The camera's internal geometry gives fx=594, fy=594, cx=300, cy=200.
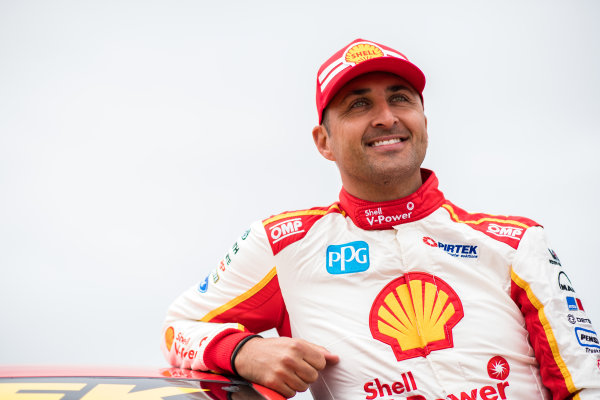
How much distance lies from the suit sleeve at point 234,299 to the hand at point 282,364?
27cm

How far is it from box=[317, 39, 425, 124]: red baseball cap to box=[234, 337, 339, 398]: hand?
979 millimetres

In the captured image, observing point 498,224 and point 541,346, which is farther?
point 498,224

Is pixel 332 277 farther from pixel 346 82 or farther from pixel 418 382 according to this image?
pixel 346 82

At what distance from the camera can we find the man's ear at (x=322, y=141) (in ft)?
8.21

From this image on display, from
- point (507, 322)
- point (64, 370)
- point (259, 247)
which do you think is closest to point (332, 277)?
point (259, 247)

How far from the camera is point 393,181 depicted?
2207 mm

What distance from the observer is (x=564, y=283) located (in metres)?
1.99

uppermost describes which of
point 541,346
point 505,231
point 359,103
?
point 359,103

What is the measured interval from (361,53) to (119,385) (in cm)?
146

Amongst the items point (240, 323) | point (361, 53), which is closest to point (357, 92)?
point (361, 53)

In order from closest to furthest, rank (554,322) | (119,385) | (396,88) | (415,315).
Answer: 1. (119,385)
2. (554,322)
3. (415,315)
4. (396,88)

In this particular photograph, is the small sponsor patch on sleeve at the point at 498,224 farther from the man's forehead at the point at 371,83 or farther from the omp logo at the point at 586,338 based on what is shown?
the man's forehead at the point at 371,83

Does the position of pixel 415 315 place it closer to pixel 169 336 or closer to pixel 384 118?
pixel 384 118

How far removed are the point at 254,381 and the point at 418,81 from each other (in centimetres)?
131
